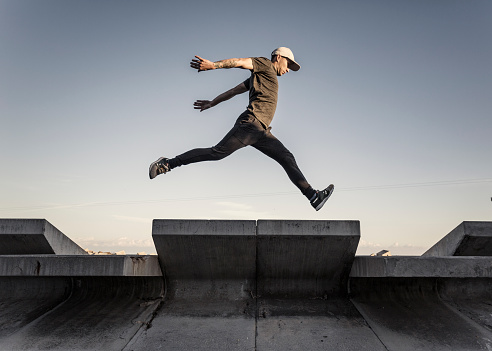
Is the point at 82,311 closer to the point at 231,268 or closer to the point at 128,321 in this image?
the point at 128,321

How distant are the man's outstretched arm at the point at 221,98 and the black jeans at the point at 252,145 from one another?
538mm

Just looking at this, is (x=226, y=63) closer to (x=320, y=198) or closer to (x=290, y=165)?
(x=290, y=165)

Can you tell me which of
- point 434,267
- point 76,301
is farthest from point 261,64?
point 76,301

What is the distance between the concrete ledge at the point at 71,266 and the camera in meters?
3.84

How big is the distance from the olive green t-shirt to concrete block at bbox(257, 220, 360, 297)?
1.58 meters

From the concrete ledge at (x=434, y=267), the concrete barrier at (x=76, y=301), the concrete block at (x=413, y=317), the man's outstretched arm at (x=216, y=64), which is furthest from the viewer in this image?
the man's outstretched arm at (x=216, y=64)

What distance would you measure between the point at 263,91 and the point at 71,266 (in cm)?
294

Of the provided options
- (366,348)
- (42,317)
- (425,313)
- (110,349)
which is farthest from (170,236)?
(425,313)

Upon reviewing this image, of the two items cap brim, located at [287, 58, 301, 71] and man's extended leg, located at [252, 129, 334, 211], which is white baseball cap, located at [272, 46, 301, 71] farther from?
man's extended leg, located at [252, 129, 334, 211]

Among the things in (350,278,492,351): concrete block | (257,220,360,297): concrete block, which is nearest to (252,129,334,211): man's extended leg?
(257,220,360,297): concrete block

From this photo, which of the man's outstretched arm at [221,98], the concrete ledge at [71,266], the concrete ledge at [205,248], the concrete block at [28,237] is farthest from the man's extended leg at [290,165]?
the concrete block at [28,237]

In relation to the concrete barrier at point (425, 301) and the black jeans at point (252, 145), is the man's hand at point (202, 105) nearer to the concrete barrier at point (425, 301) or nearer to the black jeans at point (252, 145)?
the black jeans at point (252, 145)

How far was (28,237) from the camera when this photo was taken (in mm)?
5090

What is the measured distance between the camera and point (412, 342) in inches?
138
